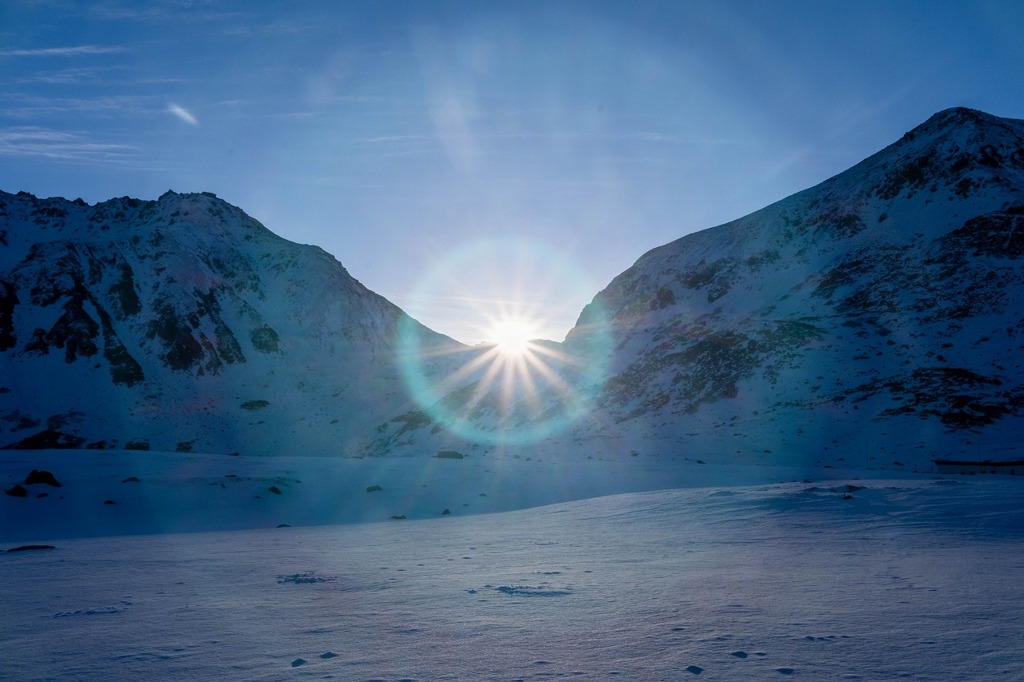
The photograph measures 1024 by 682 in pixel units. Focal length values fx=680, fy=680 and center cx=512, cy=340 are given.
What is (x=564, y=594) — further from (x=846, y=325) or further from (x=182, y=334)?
(x=182, y=334)

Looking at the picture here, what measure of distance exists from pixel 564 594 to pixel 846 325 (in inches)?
2479

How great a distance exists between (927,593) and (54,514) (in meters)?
20.0

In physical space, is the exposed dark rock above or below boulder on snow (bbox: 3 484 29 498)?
below

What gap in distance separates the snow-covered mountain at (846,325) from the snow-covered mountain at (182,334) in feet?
156

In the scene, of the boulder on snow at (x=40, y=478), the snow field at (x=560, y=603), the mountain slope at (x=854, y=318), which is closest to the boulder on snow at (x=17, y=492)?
the boulder on snow at (x=40, y=478)

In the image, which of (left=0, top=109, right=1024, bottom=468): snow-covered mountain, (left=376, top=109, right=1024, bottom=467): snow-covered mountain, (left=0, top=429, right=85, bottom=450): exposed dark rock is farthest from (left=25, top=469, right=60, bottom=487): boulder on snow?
(left=0, top=429, right=85, bottom=450): exposed dark rock

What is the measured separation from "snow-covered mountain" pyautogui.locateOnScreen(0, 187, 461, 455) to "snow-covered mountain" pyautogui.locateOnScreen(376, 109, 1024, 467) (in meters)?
47.4

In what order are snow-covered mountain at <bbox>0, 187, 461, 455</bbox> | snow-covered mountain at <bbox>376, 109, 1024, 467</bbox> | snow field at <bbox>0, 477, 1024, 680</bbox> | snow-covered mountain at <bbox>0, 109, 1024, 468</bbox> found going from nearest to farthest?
snow field at <bbox>0, 477, 1024, 680</bbox>, snow-covered mountain at <bbox>376, 109, 1024, 467</bbox>, snow-covered mountain at <bbox>0, 109, 1024, 468</bbox>, snow-covered mountain at <bbox>0, 187, 461, 455</bbox>

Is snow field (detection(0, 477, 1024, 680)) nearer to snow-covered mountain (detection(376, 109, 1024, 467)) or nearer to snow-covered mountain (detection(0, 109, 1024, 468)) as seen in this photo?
snow-covered mountain (detection(0, 109, 1024, 468))

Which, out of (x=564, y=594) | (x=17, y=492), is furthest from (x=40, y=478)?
(x=564, y=594)

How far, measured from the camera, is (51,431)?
92125mm

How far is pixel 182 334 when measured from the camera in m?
114

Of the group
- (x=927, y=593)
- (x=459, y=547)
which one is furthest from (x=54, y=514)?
(x=927, y=593)

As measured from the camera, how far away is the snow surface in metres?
5.05
